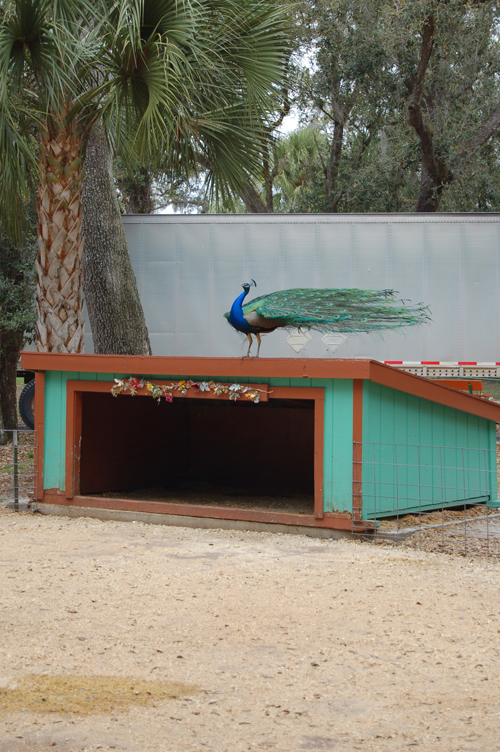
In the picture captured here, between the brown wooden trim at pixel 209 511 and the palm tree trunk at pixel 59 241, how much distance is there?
1.82 meters

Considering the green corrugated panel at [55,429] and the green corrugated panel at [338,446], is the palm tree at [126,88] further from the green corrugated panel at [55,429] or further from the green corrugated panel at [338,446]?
the green corrugated panel at [338,446]

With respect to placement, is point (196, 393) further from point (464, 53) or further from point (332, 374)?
point (464, 53)

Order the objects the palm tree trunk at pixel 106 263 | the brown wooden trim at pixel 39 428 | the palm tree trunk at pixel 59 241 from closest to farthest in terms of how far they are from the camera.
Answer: the brown wooden trim at pixel 39 428
the palm tree trunk at pixel 59 241
the palm tree trunk at pixel 106 263

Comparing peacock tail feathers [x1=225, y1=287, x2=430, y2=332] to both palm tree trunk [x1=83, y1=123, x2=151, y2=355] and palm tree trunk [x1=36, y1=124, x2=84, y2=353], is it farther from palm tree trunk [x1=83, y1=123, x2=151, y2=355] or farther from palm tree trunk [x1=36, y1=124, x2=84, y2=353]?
palm tree trunk [x1=83, y1=123, x2=151, y2=355]

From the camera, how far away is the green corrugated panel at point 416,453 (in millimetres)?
7098

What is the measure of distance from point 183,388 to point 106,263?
512cm

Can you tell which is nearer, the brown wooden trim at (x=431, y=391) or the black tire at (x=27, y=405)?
the brown wooden trim at (x=431, y=391)

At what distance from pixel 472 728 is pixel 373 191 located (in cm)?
1855

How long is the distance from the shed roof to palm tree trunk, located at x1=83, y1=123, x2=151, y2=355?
13.2 ft

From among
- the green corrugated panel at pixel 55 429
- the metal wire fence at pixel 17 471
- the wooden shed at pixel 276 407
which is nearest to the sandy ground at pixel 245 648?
the wooden shed at pixel 276 407

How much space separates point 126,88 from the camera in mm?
7695

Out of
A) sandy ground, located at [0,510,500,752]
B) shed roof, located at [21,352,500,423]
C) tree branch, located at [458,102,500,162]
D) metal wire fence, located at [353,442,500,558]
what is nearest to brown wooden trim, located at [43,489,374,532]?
metal wire fence, located at [353,442,500,558]

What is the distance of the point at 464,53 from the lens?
1803 centimetres

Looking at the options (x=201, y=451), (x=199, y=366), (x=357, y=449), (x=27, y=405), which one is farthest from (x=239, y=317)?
(x=27, y=405)
